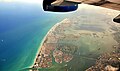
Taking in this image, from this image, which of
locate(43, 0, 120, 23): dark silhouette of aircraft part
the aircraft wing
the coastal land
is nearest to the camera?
the aircraft wing

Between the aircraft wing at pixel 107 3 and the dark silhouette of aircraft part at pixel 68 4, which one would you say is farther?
the dark silhouette of aircraft part at pixel 68 4

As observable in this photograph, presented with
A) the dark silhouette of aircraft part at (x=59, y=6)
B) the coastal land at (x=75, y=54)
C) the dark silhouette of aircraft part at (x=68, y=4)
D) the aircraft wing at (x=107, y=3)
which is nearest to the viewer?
the aircraft wing at (x=107, y=3)

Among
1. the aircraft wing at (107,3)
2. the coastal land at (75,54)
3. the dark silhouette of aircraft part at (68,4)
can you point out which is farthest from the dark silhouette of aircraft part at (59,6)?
the coastal land at (75,54)

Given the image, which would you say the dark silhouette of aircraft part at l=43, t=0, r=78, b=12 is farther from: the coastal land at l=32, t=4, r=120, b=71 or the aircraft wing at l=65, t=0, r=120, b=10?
the coastal land at l=32, t=4, r=120, b=71

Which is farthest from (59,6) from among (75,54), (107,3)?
(75,54)

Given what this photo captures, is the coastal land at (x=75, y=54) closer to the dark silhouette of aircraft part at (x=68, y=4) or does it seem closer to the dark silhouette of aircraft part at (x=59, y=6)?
the dark silhouette of aircraft part at (x=59, y=6)

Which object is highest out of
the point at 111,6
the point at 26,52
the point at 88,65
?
the point at 111,6

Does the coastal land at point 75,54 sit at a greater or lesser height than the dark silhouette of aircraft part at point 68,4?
lesser

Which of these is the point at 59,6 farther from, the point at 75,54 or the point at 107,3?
the point at 75,54

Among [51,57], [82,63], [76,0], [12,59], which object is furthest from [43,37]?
[76,0]

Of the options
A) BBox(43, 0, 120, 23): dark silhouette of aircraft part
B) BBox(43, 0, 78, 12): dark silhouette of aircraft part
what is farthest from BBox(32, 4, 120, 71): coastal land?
BBox(43, 0, 120, 23): dark silhouette of aircraft part

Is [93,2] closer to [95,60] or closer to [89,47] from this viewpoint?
[95,60]
